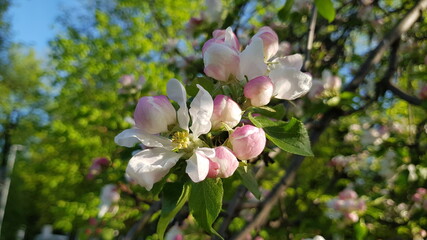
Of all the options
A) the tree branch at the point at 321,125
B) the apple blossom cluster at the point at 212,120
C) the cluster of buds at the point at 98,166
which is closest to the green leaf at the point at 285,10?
the tree branch at the point at 321,125

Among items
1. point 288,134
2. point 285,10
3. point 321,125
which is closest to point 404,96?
point 321,125

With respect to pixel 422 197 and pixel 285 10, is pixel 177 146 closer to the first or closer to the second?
pixel 285 10

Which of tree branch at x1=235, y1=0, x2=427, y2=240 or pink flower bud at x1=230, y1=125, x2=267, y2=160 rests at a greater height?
pink flower bud at x1=230, y1=125, x2=267, y2=160

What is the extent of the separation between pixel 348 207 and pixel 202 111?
1490mm

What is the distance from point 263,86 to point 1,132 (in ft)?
59.1

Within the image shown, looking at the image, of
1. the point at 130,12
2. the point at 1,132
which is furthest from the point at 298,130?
the point at 1,132

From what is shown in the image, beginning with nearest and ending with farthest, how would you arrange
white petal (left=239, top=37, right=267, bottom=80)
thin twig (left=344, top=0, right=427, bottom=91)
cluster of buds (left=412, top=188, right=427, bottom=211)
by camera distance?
white petal (left=239, top=37, right=267, bottom=80) < thin twig (left=344, top=0, right=427, bottom=91) < cluster of buds (left=412, top=188, right=427, bottom=211)

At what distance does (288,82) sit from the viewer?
74 centimetres

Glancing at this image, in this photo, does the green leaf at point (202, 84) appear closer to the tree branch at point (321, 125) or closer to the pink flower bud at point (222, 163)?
the pink flower bud at point (222, 163)

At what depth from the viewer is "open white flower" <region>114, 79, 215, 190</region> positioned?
2.06 ft

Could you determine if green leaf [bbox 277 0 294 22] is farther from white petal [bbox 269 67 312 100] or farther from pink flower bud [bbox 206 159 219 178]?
pink flower bud [bbox 206 159 219 178]

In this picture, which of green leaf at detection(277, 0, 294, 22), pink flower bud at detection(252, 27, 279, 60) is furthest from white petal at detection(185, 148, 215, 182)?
green leaf at detection(277, 0, 294, 22)

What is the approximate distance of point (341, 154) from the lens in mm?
3398

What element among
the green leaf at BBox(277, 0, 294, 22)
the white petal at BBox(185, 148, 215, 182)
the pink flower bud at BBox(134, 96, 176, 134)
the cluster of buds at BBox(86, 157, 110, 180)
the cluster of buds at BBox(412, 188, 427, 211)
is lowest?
the cluster of buds at BBox(412, 188, 427, 211)
